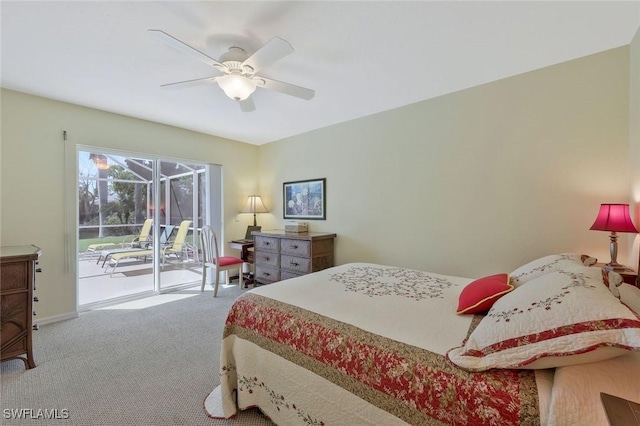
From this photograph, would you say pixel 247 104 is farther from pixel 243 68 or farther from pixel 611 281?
pixel 611 281

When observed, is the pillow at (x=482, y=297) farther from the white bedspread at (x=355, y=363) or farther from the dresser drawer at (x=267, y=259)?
the dresser drawer at (x=267, y=259)

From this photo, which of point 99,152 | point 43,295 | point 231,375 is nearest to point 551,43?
point 231,375

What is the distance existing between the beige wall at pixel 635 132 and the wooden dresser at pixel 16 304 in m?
4.52

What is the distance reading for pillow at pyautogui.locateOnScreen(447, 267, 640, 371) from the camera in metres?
0.83

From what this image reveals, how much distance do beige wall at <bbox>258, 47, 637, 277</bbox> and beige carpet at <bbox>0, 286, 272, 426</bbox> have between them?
2187 millimetres

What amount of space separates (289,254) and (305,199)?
0.99m

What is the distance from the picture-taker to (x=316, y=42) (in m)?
1.99

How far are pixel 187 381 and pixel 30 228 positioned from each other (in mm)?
2580

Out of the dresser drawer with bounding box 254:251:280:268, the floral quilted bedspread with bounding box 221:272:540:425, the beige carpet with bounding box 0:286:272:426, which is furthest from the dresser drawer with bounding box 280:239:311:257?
the floral quilted bedspread with bounding box 221:272:540:425

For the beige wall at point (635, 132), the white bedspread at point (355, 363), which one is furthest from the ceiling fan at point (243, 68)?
the beige wall at point (635, 132)

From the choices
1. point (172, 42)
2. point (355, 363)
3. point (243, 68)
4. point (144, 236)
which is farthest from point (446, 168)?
point (144, 236)

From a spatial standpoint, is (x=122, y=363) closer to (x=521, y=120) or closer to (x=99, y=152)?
(x=99, y=152)

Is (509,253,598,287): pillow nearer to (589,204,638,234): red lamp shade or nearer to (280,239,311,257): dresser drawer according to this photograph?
(589,204,638,234): red lamp shade

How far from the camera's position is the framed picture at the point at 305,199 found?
13.4ft
